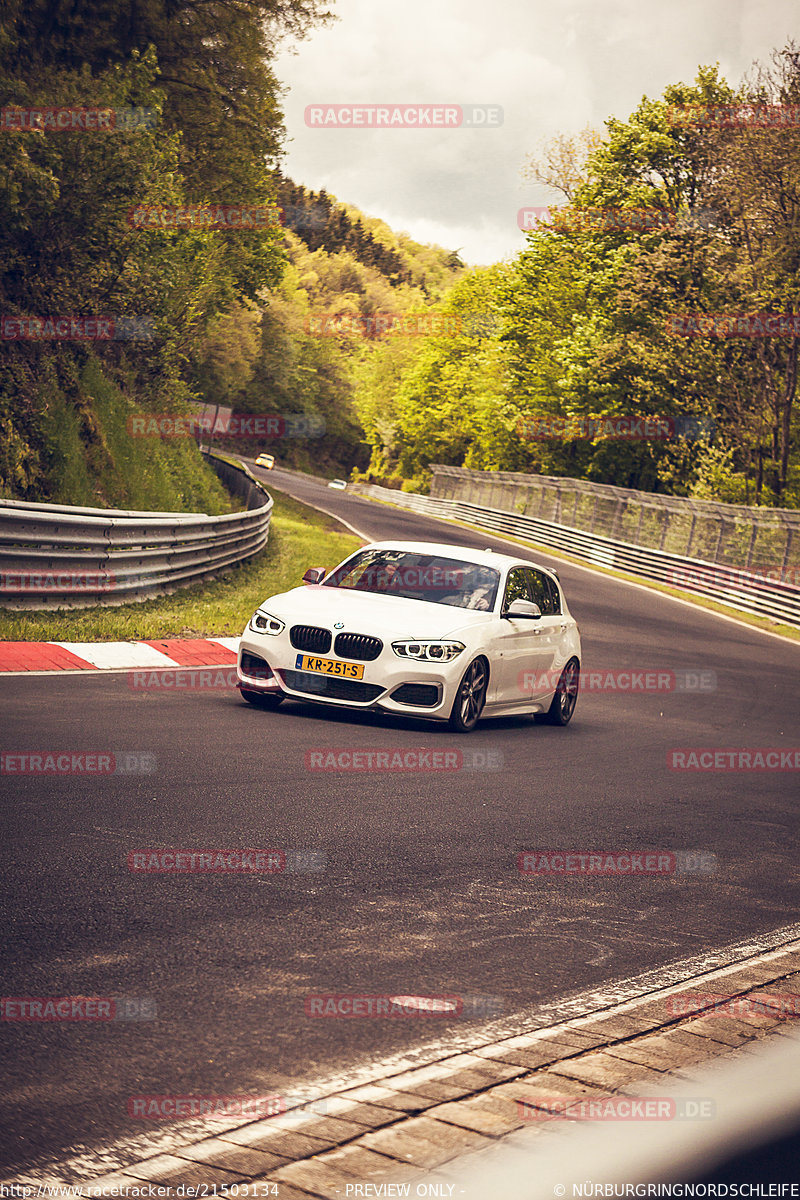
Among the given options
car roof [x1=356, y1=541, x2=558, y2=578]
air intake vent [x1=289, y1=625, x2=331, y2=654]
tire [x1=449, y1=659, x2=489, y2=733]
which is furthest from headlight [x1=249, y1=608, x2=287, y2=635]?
car roof [x1=356, y1=541, x2=558, y2=578]

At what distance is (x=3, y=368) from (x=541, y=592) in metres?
10.4

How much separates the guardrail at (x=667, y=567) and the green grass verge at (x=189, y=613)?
11455 mm

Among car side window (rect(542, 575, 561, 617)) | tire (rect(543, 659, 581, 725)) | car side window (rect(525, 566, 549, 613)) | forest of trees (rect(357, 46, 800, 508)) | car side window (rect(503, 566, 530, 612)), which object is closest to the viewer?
car side window (rect(503, 566, 530, 612))

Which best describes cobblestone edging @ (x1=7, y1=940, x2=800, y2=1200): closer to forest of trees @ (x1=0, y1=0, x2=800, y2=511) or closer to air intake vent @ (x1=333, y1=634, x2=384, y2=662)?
air intake vent @ (x1=333, y1=634, x2=384, y2=662)

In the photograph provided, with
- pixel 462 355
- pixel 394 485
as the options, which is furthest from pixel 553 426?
pixel 394 485

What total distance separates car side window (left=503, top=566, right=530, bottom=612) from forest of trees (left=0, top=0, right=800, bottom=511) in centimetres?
897

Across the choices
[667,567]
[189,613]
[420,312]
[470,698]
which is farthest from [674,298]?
[420,312]

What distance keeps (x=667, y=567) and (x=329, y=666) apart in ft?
95.6

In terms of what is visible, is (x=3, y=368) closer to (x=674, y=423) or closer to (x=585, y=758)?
(x=585, y=758)

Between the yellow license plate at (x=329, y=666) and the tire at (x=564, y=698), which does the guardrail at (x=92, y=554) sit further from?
the tire at (x=564, y=698)

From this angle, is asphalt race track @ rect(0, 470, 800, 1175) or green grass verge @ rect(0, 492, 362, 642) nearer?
asphalt race track @ rect(0, 470, 800, 1175)

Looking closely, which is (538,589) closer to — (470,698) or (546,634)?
(546,634)

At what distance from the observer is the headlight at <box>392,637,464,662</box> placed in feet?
35.4

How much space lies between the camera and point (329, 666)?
35.6 ft
